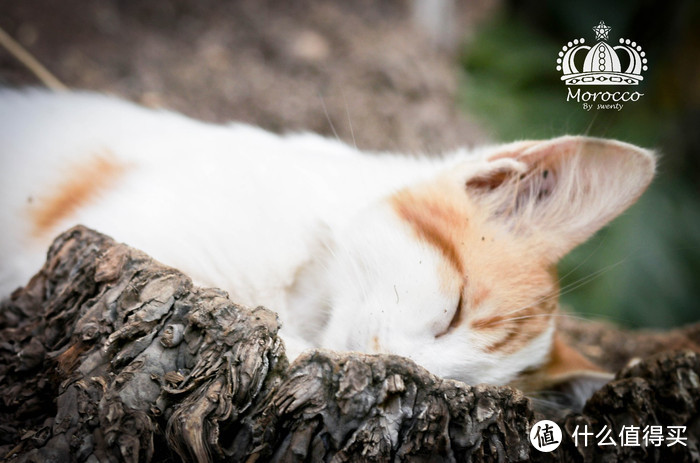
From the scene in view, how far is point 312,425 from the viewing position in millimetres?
632

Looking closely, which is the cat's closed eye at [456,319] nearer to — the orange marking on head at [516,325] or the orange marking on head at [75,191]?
the orange marking on head at [516,325]

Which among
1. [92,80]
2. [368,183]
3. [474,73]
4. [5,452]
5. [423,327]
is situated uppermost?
[474,73]

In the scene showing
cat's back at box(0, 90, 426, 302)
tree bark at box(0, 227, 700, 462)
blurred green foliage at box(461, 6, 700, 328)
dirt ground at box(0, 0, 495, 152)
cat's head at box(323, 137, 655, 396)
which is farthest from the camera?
dirt ground at box(0, 0, 495, 152)

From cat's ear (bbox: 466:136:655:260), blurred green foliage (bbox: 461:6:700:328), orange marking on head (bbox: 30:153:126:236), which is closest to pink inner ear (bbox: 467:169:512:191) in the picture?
cat's ear (bbox: 466:136:655:260)

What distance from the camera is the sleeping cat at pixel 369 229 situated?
2.73ft

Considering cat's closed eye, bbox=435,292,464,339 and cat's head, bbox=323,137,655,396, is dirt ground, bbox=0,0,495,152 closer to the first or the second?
cat's head, bbox=323,137,655,396

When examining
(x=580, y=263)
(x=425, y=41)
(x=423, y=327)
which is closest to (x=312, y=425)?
(x=423, y=327)

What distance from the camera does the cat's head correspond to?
0.81 metres

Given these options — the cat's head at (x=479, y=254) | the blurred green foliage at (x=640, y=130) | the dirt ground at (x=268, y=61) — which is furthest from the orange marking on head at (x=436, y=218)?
the dirt ground at (x=268, y=61)

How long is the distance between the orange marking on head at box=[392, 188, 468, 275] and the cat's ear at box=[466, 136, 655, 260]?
0.06 m

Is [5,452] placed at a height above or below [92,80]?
below

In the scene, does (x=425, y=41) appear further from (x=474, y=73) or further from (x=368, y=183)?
(x=368, y=183)

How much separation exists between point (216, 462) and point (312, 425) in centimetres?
11

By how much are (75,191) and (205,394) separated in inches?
23.6
